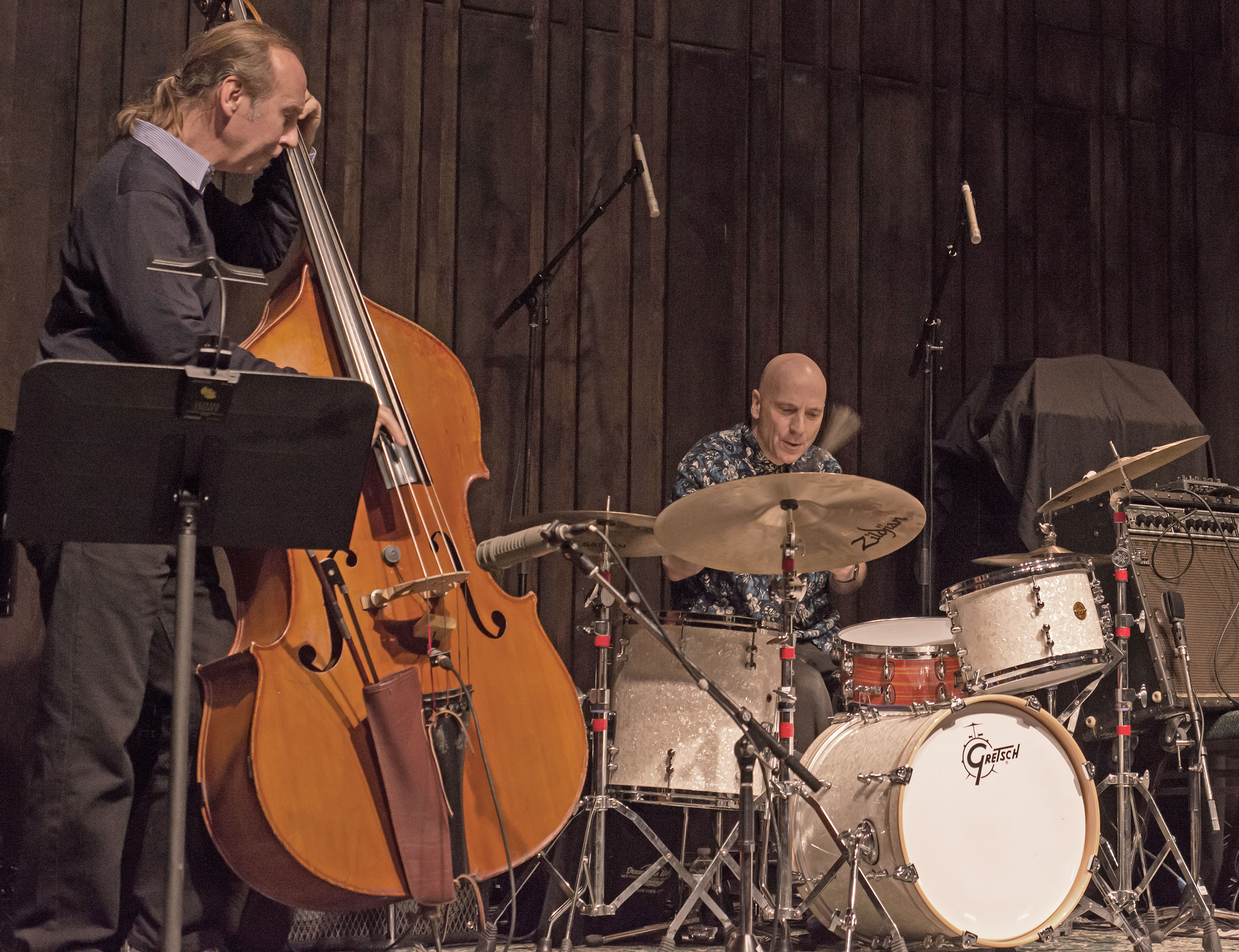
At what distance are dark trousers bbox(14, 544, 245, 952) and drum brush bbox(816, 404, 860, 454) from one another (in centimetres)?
239

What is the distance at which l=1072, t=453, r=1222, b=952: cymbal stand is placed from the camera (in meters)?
3.13

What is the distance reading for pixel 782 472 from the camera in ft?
12.8

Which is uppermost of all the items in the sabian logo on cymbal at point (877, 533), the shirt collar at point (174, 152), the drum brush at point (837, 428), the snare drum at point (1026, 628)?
the shirt collar at point (174, 152)

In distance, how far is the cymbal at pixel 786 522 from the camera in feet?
9.07

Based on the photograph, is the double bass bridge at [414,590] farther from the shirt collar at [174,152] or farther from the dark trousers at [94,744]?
the shirt collar at [174,152]

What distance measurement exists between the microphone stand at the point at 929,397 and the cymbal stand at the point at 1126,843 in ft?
2.27

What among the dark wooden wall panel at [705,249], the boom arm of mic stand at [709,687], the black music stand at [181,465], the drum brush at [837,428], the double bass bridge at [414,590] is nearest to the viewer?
the black music stand at [181,465]

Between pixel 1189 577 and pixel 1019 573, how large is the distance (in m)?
1.02

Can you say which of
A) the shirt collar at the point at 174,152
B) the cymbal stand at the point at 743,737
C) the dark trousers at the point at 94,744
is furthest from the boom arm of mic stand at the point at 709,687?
the shirt collar at the point at 174,152

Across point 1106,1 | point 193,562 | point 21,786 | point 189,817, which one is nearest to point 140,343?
point 193,562

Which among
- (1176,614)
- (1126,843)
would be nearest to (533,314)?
(1176,614)

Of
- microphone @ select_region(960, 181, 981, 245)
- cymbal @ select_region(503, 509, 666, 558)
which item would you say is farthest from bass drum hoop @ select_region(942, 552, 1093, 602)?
microphone @ select_region(960, 181, 981, 245)

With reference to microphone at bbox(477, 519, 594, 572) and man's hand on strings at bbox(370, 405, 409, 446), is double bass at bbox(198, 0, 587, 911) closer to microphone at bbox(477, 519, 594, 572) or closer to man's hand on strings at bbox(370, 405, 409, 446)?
man's hand on strings at bbox(370, 405, 409, 446)

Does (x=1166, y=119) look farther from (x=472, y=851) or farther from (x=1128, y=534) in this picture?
(x=472, y=851)
